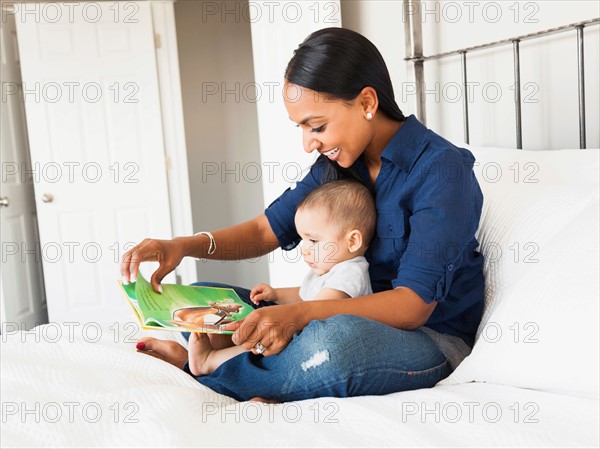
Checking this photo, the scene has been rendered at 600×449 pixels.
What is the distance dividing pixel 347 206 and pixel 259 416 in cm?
60

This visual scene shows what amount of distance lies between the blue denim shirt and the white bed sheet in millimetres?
227

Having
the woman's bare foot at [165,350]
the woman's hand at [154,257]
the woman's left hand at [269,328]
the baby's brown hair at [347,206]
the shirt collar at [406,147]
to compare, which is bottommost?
the woman's bare foot at [165,350]

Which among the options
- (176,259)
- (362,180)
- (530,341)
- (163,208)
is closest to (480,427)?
(530,341)

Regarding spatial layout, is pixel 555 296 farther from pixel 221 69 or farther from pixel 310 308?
pixel 221 69

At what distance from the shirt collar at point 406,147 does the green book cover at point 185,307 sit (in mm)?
446

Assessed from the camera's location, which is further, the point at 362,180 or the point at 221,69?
the point at 221,69

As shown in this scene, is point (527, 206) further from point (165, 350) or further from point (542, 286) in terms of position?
point (165, 350)

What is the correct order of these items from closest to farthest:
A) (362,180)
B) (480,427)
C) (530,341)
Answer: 1. (480,427)
2. (530,341)
3. (362,180)

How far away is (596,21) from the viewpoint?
178 cm

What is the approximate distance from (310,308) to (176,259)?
47cm

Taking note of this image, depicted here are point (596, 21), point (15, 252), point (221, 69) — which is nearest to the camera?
point (596, 21)

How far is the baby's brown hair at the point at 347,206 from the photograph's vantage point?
1.57 metres

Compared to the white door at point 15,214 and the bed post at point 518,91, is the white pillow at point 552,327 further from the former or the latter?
the white door at point 15,214

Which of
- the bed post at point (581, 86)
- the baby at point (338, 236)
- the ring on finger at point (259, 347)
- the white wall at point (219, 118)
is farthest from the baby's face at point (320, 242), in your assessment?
the white wall at point (219, 118)
